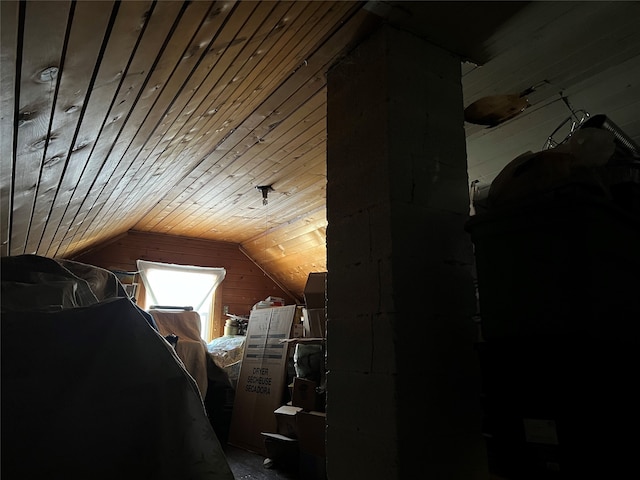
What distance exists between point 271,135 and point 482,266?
1710 millimetres

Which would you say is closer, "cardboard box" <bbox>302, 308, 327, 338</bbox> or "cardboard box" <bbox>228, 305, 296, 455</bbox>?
"cardboard box" <bbox>302, 308, 327, 338</bbox>

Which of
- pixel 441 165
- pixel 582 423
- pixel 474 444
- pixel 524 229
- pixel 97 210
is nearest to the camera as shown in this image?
pixel 582 423

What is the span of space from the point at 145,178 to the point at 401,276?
2.00m

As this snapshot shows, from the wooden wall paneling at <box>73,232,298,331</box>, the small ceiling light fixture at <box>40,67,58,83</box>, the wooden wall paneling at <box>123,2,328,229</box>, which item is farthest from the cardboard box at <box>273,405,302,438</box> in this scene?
the small ceiling light fixture at <box>40,67,58,83</box>

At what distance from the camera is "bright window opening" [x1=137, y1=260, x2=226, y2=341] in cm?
512

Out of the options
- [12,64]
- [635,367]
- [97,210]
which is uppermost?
[97,210]

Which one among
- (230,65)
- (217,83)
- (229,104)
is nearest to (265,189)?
(229,104)

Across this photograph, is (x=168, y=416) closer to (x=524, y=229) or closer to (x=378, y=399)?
(x=378, y=399)

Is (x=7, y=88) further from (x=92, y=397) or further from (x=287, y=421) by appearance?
(x=287, y=421)

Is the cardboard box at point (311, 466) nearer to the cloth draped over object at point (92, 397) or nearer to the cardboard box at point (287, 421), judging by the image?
the cardboard box at point (287, 421)

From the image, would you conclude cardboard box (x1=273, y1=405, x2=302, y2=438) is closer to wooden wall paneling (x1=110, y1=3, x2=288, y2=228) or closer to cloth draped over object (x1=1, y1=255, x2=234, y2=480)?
wooden wall paneling (x1=110, y1=3, x2=288, y2=228)

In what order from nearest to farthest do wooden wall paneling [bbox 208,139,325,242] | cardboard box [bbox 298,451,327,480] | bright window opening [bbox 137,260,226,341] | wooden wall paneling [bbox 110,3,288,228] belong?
wooden wall paneling [bbox 110,3,288,228], cardboard box [bbox 298,451,327,480], wooden wall paneling [bbox 208,139,325,242], bright window opening [bbox 137,260,226,341]

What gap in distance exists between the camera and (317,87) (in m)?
2.18

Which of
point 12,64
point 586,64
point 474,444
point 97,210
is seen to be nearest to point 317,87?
point 586,64
